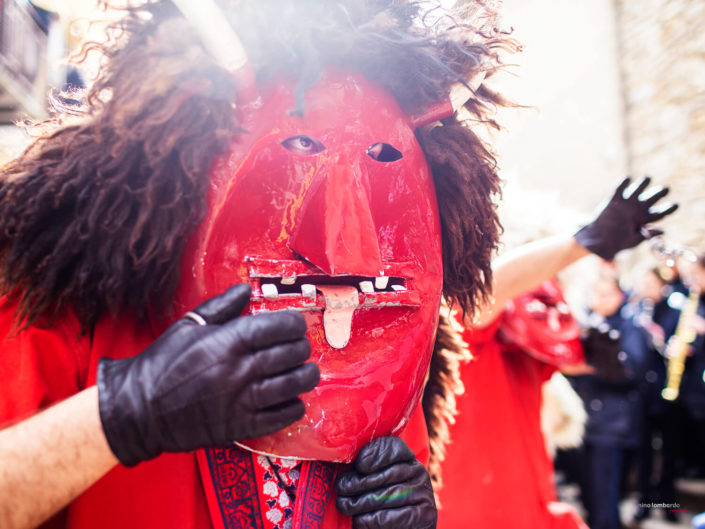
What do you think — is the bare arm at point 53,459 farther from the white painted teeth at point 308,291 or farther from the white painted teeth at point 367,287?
the white painted teeth at point 367,287

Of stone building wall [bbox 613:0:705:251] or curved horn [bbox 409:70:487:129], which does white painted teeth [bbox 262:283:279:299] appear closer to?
curved horn [bbox 409:70:487:129]

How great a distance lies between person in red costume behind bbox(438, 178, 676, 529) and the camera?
6.18 feet

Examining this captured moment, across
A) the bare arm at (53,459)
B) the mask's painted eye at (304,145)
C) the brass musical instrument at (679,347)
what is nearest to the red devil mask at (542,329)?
the mask's painted eye at (304,145)

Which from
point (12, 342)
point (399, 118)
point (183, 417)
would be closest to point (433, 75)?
point (399, 118)

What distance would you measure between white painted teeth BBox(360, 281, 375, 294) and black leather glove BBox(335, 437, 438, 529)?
0.93ft

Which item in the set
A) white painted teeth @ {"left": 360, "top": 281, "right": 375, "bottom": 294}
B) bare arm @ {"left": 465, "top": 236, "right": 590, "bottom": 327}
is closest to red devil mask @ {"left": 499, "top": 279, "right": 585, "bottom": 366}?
bare arm @ {"left": 465, "top": 236, "right": 590, "bottom": 327}

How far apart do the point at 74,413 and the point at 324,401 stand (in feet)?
1.30

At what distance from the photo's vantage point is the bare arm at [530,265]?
1.96m

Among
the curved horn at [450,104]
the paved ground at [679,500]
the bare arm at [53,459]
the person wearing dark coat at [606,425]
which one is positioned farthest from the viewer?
the paved ground at [679,500]

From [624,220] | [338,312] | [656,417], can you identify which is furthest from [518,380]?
[656,417]

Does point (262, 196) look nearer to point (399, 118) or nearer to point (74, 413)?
point (399, 118)

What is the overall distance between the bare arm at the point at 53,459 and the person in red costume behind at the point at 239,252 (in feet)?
0.23

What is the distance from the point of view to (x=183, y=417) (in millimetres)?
787

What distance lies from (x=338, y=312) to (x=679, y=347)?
4486 millimetres
